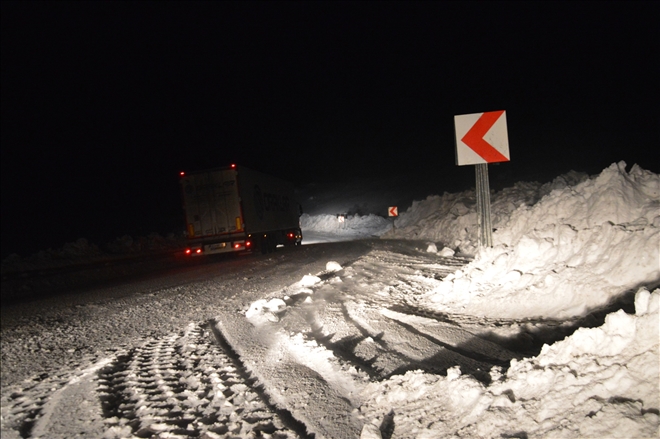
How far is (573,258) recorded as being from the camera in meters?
5.69

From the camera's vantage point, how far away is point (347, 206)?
199ft

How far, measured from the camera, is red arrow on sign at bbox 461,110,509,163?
7.68 m

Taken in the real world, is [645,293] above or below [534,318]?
above

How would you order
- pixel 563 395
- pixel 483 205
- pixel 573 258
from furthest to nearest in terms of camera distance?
pixel 483 205, pixel 573 258, pixel 563 395

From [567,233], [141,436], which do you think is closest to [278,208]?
[567,233]

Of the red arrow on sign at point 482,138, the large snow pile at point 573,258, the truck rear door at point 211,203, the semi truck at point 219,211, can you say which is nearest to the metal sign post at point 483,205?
the red arrow on sign at point 482,138

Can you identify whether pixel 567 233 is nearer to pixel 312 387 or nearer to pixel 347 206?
pixel 312 387

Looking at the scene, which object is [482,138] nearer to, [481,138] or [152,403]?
[481,138]

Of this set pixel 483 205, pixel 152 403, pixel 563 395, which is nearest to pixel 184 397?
pixel 152 403

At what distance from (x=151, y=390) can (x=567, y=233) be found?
6.07 meters

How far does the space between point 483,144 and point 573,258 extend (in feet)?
9.57

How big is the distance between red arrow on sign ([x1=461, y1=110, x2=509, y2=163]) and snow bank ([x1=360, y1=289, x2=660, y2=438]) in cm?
488

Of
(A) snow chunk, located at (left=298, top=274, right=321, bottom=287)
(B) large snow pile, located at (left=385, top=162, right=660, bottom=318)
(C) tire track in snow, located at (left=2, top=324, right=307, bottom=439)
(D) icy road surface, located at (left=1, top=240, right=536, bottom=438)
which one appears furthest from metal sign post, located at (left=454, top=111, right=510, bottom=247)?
→ (C) tire track in snow, located at (left=2, top=324, right=307, bottom=439)

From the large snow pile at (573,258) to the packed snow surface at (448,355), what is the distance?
26 millimetres
